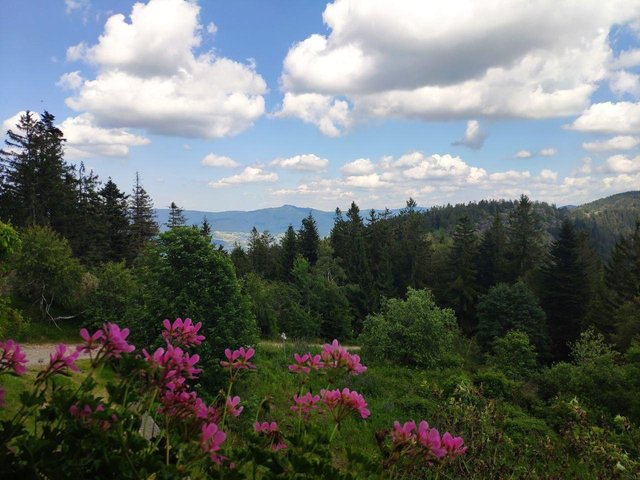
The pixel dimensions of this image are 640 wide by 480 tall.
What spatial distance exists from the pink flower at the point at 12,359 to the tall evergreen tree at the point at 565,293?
3769cm

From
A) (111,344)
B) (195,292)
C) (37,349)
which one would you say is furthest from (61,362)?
(37,349)

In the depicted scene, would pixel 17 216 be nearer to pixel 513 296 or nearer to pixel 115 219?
pixel 115 219

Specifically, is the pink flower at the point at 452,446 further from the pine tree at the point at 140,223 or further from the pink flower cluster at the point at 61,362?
the pine tree at the point at 140,223

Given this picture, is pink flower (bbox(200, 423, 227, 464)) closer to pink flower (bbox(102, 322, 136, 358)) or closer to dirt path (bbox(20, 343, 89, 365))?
pink flower (bbox(102, 322, 136, 358))

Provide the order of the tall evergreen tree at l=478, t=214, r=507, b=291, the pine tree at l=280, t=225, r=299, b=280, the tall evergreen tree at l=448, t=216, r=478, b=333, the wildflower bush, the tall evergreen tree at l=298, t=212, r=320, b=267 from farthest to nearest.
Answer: the tall evergreen tree at l=298, t=212, r=320, b=267 < the pine tree at l=280, t=225, r=299, b=280 < the tall evergreen tree at l=478, t=214, r=507, b=291 < the tall evergreen tree at l=448, t=216, r=478, b=333 < the wildflower bush

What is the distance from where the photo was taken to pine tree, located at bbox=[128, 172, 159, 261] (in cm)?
3644

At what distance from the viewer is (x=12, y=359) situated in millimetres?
1278

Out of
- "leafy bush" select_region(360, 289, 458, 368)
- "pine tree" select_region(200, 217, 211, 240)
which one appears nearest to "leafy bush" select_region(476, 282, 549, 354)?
"leafy bush" select_region(360, 289, 458, 368)

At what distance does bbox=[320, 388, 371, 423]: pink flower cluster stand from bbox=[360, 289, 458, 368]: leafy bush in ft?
66.2

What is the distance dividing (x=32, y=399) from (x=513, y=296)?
3412 cm

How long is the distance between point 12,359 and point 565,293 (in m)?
39.1

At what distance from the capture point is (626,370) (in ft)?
42.3

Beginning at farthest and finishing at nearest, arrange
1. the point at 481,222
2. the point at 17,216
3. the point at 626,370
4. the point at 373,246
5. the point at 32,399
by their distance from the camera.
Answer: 1. the point at 481,222
2. the point at 373,246
3. the point at 17,216
4. the point at 626,370
5. the point at 32,399

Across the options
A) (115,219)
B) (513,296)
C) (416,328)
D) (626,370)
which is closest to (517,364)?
(416,328)
